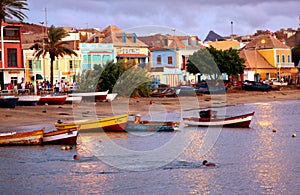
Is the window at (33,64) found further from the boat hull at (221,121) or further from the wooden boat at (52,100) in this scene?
the boat hull at (221,121)

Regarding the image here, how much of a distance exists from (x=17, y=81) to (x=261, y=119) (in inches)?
1526

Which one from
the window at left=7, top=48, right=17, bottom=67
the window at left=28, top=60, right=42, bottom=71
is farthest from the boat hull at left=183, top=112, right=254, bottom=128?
the window at left=28, top=60, right=42, bottom=71

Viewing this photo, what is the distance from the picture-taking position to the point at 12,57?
76.5m

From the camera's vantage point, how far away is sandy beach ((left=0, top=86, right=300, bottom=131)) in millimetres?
42597

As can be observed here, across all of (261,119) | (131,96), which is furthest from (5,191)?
(131,96)

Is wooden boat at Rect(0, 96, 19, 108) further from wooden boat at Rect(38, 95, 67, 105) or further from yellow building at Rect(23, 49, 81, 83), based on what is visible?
yellow building at Rect(23, 49, 81, 83)

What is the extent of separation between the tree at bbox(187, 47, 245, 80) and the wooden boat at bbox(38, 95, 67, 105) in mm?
32704

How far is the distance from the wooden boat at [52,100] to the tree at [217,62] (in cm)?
3270

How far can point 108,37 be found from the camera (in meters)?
92.4

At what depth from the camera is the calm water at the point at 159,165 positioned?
2189 centimetres

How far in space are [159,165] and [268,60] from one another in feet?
274

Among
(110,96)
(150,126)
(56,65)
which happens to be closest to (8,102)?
(110,96)

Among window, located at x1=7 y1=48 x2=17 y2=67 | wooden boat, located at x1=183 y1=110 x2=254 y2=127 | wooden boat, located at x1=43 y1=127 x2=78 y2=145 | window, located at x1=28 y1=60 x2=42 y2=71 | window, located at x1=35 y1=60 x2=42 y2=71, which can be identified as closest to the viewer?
wooden boat, located at x1=43 y1=127 x2=78 y2=145

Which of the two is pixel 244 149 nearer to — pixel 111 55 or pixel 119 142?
pixel 119 142
